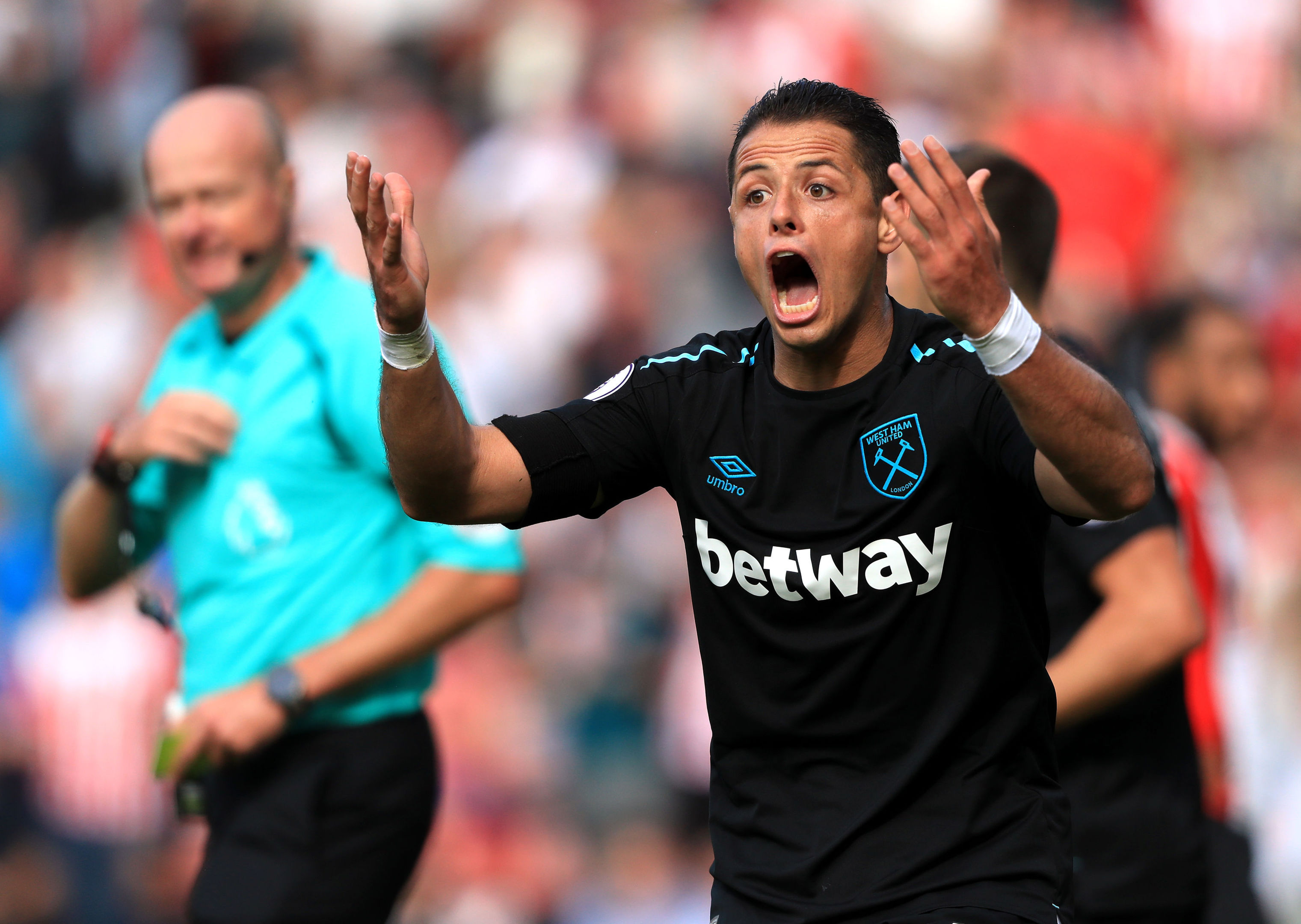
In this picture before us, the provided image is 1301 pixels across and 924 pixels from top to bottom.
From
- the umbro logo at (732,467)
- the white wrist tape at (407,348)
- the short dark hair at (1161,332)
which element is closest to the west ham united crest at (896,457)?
the umbro logo at (732,467)

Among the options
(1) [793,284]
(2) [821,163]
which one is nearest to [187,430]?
(1) [793,284]

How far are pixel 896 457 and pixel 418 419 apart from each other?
2.57 feet

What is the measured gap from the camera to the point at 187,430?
155 inches

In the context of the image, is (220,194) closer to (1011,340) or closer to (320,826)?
A: (320,826)

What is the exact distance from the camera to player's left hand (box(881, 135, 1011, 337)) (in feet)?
7.45

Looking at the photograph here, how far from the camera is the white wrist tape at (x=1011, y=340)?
2.29 metres

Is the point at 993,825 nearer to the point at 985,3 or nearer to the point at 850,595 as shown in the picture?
the point at 850,595

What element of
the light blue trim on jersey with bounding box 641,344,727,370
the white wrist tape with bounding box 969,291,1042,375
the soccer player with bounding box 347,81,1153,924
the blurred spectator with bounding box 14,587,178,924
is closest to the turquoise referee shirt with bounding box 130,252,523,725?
the light blue trim on jersey with bounding box 641,344,727,370

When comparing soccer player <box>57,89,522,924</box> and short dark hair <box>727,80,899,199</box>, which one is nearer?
short dark hair <box>727,80,899,199</box>

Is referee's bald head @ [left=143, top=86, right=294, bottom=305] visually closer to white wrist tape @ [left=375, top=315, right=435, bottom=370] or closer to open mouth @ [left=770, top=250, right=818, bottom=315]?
white wrist tape @ [left=375, top=315, right=435, bottom=370]

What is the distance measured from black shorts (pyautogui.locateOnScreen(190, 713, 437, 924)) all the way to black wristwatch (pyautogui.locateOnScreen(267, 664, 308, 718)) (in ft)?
0.59

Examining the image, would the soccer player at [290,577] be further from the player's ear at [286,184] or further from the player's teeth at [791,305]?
the player's teeth at [791,305]

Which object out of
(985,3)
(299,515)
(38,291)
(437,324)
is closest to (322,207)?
(437,324)

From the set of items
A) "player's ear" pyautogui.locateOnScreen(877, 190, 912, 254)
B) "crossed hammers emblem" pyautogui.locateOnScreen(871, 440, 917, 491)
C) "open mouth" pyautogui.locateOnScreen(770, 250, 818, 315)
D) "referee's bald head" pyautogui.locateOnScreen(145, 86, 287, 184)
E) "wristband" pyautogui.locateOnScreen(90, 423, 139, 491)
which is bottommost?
"crossed hammers emblem" pyautogui.locateOnScreen(871, 440, 917, 491)
